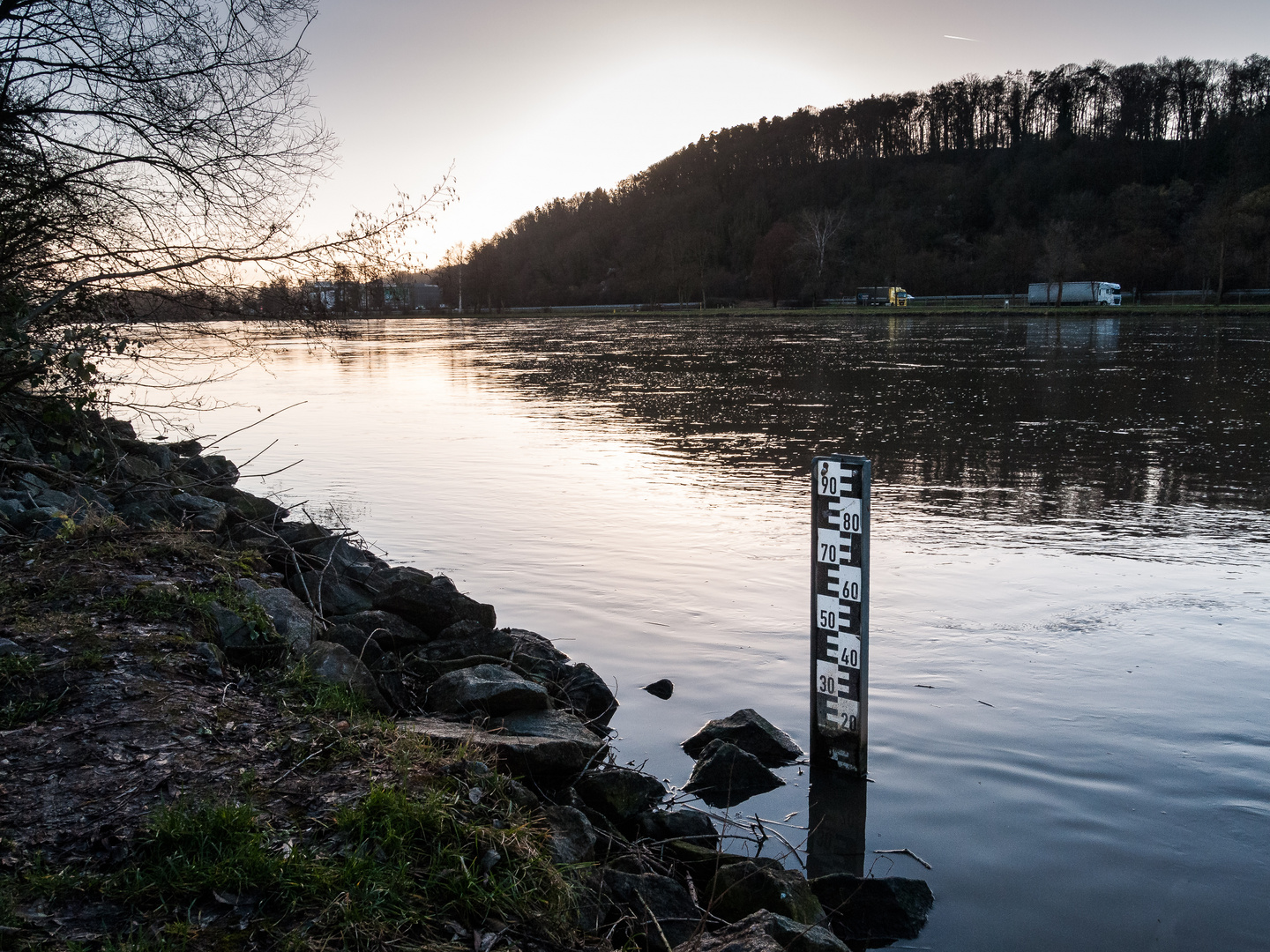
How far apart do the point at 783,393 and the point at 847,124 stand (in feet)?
543

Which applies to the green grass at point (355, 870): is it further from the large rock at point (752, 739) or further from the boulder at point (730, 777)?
the large rock at point (752, 739)

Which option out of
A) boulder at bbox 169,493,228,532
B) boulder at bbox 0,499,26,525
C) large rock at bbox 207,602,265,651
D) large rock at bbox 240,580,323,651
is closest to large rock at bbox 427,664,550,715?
large rock at bbox 240,580,323,651

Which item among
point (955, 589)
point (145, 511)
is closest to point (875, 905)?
point (955, 589)

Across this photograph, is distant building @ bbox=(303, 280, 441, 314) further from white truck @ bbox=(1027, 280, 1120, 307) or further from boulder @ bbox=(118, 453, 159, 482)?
white truck @ bbox=(1027, 280, 1120, 307)

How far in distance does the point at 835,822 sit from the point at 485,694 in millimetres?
2047

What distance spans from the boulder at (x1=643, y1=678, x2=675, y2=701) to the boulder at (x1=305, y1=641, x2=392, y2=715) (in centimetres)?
197

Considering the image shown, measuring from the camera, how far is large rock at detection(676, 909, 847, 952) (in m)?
3.26

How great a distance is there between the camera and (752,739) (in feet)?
18.0

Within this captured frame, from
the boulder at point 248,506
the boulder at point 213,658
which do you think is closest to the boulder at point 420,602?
the boulder at point 213,658

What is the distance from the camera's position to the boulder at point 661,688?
639 cm

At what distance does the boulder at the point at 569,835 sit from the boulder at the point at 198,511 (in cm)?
522

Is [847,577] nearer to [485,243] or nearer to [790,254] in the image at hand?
[790,254]

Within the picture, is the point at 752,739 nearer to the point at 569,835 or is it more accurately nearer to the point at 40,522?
the point at 569,835

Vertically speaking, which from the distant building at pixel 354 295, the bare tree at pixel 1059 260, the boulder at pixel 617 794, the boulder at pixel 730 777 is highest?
the bare tree at pixel 1059 260
